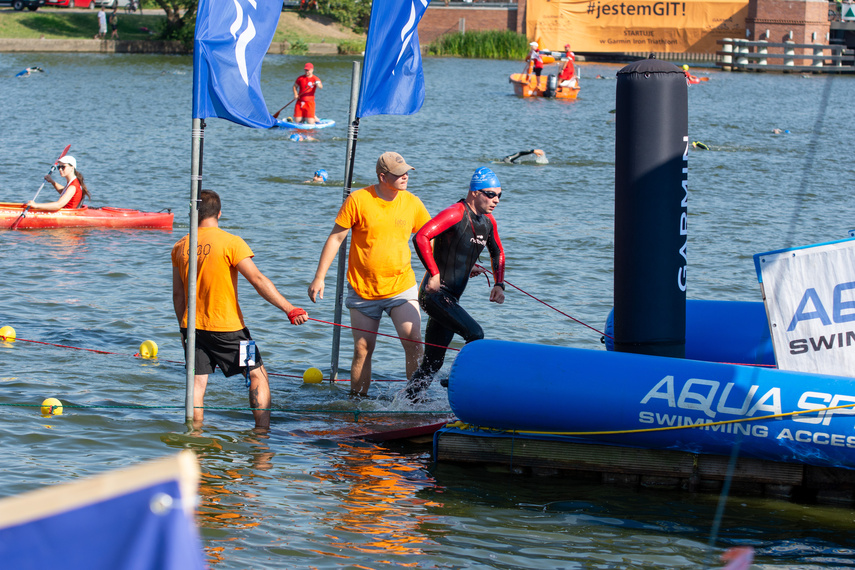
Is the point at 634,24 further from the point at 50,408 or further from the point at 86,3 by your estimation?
the point at 50,408

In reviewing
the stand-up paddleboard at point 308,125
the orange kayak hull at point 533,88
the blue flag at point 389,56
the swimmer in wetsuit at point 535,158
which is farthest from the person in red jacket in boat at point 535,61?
the blue flag at point 389,56

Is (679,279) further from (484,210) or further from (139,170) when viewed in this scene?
(139,170)

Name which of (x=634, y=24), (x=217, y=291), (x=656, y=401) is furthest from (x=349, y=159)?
(x=634, y=24)

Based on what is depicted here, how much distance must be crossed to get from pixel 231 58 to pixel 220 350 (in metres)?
1.94

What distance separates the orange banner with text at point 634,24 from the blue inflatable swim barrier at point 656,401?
65725 millimetres

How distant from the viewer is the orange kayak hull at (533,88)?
1587 inches

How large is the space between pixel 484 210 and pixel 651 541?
9.35 ft

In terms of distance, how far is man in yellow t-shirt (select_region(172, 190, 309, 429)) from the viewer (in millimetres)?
6418

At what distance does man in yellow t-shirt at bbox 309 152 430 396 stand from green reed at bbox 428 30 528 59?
198ft

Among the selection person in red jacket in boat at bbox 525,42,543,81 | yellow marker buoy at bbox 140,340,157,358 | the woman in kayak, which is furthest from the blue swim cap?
person in red jacket in boat at bbox 525,42,543,81

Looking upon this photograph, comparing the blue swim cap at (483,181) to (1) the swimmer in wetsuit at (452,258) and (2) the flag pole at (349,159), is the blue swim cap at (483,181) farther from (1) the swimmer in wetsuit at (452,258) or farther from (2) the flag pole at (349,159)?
(2) the flag pole at (349,159)

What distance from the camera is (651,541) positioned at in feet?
17.7

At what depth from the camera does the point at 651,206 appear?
6.21 m

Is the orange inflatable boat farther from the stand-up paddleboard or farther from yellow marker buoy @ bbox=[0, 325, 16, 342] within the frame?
Result: yellow marker buoy @ bbox=[0, 325, 16, 342]
